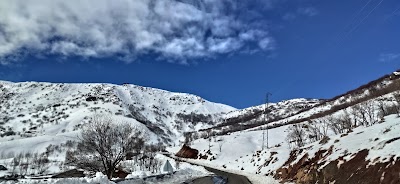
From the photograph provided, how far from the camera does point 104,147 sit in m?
50.9

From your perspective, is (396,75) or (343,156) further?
(396,75)

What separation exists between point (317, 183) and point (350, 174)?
5.47 meters

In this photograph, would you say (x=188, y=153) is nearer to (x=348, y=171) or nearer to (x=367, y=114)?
(x=367, y=114)

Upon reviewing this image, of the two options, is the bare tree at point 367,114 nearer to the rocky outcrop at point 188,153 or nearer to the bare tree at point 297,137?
the bare tree at point 297,137

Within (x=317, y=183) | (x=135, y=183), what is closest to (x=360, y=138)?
(x=317, y=183)

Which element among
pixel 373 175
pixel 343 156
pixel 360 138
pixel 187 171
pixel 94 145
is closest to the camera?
pixel 373 175

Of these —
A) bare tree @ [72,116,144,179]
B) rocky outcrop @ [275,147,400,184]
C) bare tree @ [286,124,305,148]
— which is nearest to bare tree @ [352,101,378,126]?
bare tree @ [286,124,305,148]

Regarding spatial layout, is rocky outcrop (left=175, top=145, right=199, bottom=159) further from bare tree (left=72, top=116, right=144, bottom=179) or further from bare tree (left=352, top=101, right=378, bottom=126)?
bare tree (left=72, top=116, right=144, bottom=179)

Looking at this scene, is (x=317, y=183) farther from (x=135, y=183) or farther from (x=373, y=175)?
(x=135, y=183)

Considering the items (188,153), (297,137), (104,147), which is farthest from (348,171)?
(188,153)

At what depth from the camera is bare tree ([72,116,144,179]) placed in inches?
1930

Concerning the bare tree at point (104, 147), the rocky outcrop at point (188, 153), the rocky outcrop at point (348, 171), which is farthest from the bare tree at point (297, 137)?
the rocky outcrop at point (348, 171)

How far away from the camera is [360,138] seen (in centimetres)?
3228

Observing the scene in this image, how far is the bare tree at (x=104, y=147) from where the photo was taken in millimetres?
49031
